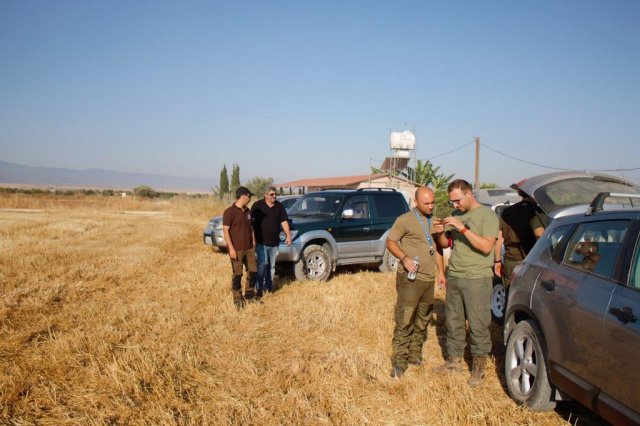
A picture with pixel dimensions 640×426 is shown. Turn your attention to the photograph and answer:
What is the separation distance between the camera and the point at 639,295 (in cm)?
277

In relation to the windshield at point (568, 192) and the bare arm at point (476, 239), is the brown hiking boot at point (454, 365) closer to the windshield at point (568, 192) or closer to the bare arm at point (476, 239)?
the bare arm at point (476, 239)

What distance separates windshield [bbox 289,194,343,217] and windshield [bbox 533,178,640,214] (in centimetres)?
484

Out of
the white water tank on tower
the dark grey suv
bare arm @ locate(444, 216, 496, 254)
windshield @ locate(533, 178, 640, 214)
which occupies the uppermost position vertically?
the white water tank on tower

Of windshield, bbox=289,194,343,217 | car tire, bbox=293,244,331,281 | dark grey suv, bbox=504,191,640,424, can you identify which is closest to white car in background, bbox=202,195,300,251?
windshield, bbox=289,194,343,217

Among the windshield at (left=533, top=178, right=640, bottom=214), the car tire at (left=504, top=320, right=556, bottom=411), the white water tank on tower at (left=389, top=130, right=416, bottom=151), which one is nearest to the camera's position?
the car tire at (left=504, top=320, right=556, bottom=411)

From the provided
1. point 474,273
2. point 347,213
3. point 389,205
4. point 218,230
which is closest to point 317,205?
point 347,213

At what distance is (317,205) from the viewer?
1003 centimetres

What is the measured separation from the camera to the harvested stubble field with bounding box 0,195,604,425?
12.1 ft

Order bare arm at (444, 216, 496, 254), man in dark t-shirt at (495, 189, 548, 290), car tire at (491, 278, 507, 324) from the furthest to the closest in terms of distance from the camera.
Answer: car tire at (491, 278, 507, 324) < man in dark t-shirt at (495, 189, 548, 290) < bare arm at (444, 216, 496, 254)

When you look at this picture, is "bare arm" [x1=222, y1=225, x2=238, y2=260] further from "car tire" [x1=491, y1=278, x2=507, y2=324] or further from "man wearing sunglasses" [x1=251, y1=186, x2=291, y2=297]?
"car tire" [x1=491, y1=278, x2=507, y2=324]

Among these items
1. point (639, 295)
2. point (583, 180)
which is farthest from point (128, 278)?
point (639, 295)

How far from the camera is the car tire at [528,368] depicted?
11.8 ft

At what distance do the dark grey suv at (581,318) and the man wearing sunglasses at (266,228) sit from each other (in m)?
4.27

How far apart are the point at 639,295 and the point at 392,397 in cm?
213
